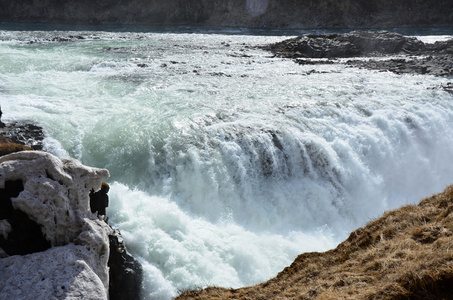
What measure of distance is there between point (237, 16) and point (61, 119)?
46882 mm

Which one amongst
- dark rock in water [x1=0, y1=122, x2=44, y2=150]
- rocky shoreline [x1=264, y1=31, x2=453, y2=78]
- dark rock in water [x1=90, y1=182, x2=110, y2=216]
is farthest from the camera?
rocky shoreline [x1=264, y1=31, x2=453, y2=78]

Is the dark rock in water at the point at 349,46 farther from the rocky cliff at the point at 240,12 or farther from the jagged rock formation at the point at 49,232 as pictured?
the rocky cliff at the point at 240,12

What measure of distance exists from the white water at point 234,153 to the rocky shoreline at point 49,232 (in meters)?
2.74

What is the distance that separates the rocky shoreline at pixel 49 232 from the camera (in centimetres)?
460

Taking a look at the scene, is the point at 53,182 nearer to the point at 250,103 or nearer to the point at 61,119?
the point at 61,119

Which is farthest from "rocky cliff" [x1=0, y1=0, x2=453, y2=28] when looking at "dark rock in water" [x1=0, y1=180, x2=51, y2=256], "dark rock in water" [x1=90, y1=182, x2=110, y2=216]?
"dark rock in water" [x1=0, y1=180, x2=51, y2=256]

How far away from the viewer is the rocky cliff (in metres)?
54.3

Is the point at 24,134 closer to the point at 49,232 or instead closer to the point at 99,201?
the point at 99,201

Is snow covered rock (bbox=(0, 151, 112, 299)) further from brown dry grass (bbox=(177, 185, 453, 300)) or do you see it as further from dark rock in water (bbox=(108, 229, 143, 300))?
brown dry grass (bbox=(177, 185, 453, 300))

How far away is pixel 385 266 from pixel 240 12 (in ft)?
180

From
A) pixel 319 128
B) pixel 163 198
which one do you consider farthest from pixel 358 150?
pixel 163 198

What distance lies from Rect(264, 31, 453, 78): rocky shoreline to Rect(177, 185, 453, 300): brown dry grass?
20417 millimetres

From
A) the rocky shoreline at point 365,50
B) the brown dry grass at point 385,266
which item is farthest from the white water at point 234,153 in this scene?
the rocky shoreline at point 365,50

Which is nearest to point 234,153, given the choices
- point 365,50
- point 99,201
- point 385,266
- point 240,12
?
point 99,201
